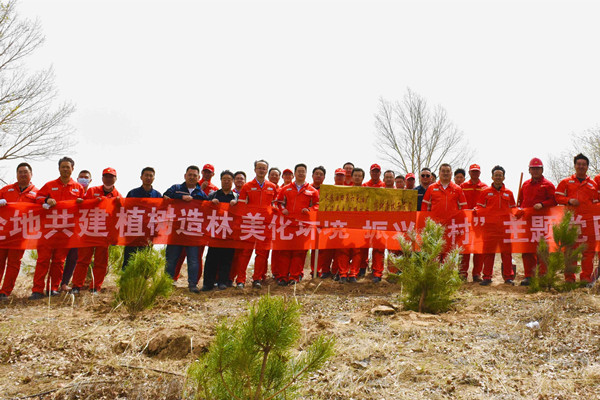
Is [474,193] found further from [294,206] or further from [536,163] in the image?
[294,206]

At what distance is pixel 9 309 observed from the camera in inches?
216

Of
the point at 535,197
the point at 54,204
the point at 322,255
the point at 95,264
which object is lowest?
the point at 95,264

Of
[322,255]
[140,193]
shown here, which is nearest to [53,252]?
[140,193]

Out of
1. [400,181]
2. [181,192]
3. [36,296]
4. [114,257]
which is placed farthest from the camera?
[400,181]

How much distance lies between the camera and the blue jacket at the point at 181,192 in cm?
699

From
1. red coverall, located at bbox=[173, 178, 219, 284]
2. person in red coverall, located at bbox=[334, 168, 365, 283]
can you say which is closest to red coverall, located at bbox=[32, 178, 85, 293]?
red coverall, located at bbox=[173, 178, 219, 284]

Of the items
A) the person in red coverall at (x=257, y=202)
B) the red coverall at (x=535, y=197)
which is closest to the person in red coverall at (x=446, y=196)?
the red coverall at (x=535, y=197)

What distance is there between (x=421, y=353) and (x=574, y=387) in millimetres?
1117

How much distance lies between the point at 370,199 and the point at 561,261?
3107mm

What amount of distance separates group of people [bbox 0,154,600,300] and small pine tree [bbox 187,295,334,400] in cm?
466

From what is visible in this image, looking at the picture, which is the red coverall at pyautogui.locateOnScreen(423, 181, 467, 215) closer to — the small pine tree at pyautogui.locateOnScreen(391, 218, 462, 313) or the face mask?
the small pine tree at pyautogui.locateOnScreen(391, 218, 462, 313)

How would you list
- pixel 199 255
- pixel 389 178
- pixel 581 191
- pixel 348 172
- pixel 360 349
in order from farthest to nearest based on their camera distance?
1. pixel 348 172
2. pixel 389 178
3. pixel 199 255
4. pixel 581 191
5. pixel 360 349

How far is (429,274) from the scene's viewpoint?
491cm

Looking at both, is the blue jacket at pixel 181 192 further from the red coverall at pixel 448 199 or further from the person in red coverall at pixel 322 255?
the red coverall at pixel 448 199
